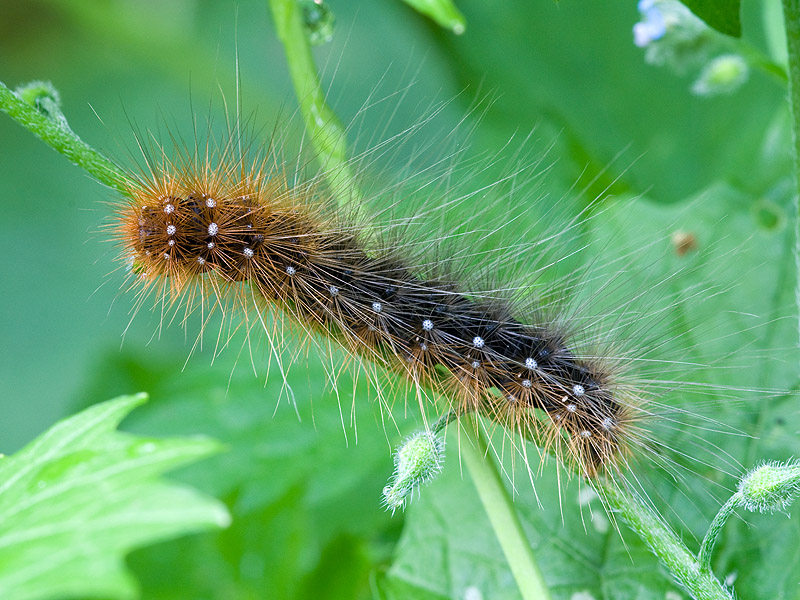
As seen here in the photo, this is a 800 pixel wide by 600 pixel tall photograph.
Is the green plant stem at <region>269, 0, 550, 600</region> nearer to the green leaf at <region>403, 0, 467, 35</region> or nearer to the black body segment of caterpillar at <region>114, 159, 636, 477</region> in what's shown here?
Answer: the black body segment of caterpillar at <region>114, 159, 636, 477</region>

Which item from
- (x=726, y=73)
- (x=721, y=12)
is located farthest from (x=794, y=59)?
(x=726, y=73)

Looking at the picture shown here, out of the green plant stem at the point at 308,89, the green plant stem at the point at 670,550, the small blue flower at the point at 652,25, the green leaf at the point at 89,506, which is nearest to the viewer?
the green leaf at the point at 89,506

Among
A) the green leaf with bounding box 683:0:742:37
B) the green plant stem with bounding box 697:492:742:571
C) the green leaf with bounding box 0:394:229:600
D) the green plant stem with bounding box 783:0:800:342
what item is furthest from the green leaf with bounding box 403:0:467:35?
the green plant stem with bounding box 697:492:742:571

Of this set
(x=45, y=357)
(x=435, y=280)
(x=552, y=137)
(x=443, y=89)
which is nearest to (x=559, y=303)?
(x=435, y=280)

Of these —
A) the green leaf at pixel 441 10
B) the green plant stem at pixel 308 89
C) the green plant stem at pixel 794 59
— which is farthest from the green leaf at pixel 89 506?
the green plant stem at pixel 794 59

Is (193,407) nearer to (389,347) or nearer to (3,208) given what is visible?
(389,347)

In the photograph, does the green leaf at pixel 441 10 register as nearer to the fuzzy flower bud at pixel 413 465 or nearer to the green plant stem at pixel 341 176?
the green plant stem at pixel 341 176
